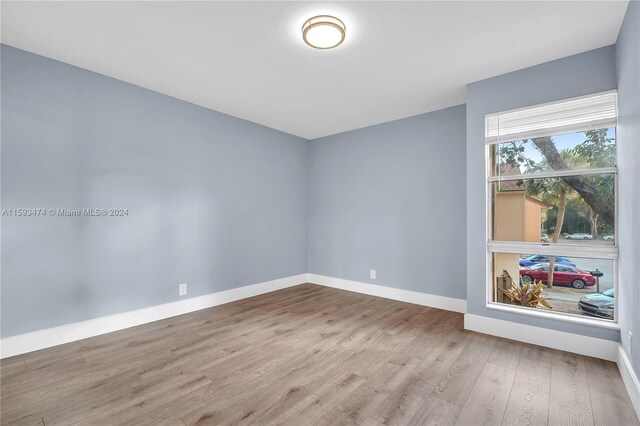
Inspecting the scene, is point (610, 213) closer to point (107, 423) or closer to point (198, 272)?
point (107, 423)

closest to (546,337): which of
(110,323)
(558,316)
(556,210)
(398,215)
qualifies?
(558,316)

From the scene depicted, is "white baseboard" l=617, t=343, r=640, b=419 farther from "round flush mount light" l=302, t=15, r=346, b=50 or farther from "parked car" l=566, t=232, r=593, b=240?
"round flush mount light" l=302, t=15, r=346, b=50

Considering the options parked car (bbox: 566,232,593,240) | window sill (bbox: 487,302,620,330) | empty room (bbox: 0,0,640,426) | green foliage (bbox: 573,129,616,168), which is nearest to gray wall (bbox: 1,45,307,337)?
empty room (bbox: 0,0,640,426)

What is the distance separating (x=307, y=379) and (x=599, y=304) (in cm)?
263

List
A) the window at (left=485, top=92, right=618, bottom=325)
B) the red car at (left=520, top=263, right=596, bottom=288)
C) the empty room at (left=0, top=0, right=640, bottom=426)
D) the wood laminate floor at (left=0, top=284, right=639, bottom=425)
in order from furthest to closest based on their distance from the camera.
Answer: the red car at (left=520, top=263, right=596, bottom=288), the window at (left=485, top=92, right=618, bottom=325), the empty room at (left=0, top=0, right=640, bottom=426), the wood laminate floor at (left=0, top=284, right=639, bottom=425)

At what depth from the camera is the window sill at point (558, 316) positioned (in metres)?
2.40

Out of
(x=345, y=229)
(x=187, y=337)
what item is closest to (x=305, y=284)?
(x=345, y=229)

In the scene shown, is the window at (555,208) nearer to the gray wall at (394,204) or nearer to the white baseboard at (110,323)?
the gray wall at (394,204)

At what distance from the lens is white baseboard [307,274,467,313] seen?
364 centimetres

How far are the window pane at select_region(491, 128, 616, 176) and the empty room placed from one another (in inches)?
0.7

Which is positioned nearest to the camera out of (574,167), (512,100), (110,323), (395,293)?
(574,167)

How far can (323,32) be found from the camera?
2195mm

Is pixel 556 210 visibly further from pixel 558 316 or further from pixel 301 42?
pixel 301 42

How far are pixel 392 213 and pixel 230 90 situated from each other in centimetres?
272
